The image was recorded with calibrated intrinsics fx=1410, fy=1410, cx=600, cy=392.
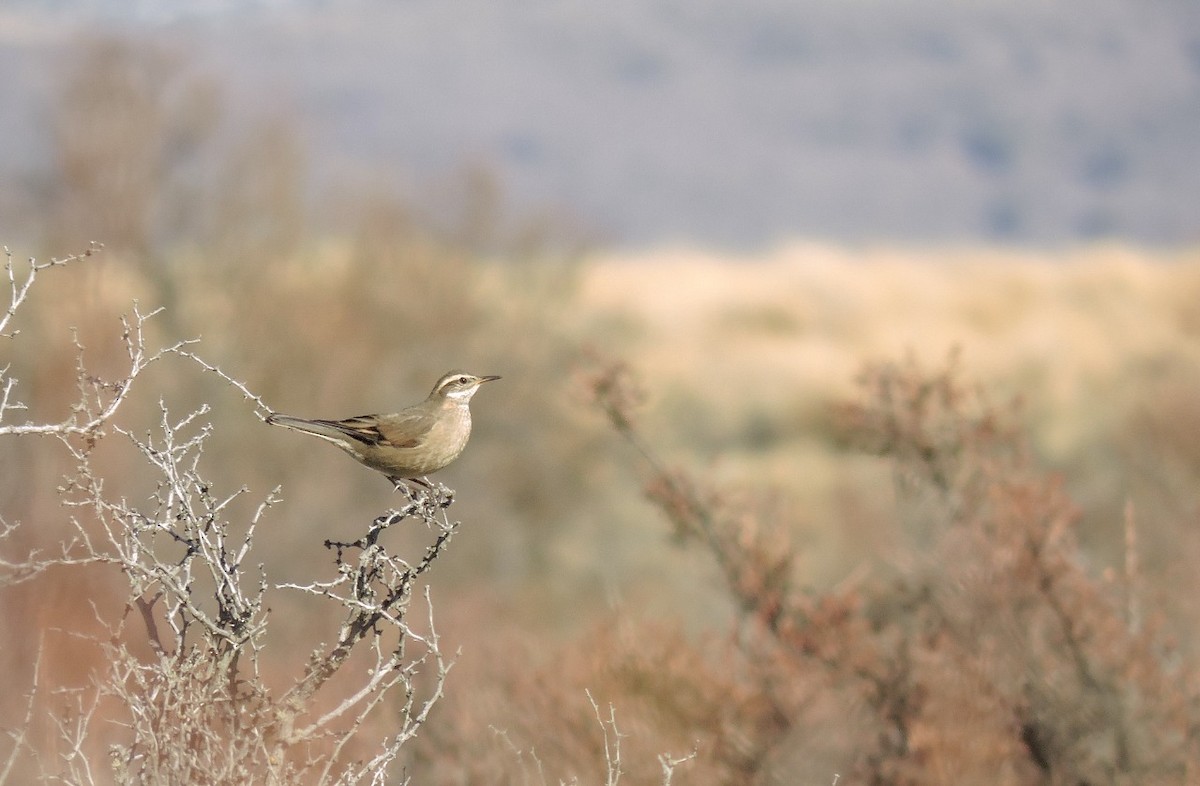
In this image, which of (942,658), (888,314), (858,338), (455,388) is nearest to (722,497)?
(942,658)

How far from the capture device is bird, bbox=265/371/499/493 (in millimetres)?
5566

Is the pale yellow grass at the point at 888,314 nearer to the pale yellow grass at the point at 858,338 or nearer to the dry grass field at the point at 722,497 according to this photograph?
the pale yellow grass at the point at 858,338

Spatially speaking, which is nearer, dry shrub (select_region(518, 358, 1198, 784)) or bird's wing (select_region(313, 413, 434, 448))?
bird's wing (select_region(313, 413, 434, 448))

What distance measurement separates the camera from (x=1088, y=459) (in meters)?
25.6

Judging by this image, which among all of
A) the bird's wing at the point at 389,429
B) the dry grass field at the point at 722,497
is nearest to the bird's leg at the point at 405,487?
the bird's wing at the point at 389,429

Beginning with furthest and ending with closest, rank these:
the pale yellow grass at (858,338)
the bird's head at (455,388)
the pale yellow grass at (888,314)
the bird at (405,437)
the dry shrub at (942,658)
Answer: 1. the pale yellow grass at (888,314)
2. the pale yellow grass at (858,338)
3. the dry shrub at (942,658)
4. the bird's head at (455,388)
5. the bird at (405,437)

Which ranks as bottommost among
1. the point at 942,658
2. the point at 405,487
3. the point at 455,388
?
the point at 942,658

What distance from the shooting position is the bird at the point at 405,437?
5.57 meters

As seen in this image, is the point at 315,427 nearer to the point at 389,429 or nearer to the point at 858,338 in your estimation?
the point at 389,429

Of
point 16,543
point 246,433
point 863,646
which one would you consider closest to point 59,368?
point 246,433

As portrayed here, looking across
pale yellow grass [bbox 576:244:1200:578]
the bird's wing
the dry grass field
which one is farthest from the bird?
pale yellow grass [bbox 576:244:1200:578]

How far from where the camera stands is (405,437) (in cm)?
562

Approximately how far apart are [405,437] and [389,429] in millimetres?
98

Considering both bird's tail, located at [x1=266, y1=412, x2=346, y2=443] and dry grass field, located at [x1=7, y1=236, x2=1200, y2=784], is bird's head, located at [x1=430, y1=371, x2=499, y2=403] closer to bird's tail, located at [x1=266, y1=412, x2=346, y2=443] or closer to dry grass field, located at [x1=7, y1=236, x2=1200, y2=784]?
bird's tail, located at [x1=266, y1=412, x2=346, y2=443]
